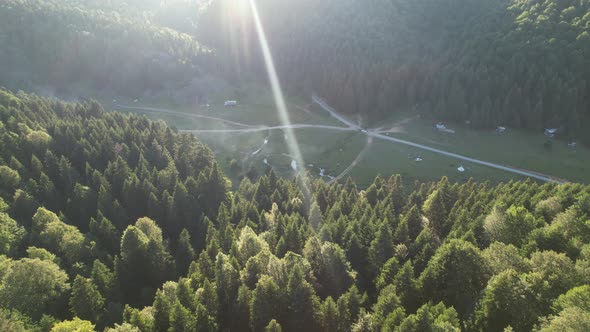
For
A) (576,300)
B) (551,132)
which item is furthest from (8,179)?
(551,132)

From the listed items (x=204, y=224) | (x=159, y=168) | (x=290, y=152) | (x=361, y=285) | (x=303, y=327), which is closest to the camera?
(x=303, y=327)

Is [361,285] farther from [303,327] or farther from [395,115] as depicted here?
[395,115]

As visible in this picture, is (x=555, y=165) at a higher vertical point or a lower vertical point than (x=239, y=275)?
lower

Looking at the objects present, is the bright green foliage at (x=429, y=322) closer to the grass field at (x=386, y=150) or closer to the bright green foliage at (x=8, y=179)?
the bright green foliage at (x=8, y=179)

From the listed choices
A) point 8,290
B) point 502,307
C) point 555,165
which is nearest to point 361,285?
point 502,307

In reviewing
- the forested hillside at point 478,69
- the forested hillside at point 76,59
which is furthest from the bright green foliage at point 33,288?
the forested hillside at point 76,59

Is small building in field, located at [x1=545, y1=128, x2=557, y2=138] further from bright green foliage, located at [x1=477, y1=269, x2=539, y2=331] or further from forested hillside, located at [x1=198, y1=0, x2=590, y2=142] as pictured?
bright green foliage, located at [x1=477, y1=269, x2=539, y2=331]

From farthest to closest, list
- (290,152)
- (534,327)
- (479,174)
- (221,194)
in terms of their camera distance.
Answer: (290,152), (479,174), (221,194), (534,327)
